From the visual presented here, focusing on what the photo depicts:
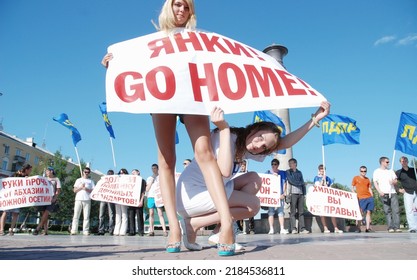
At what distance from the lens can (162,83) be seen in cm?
276

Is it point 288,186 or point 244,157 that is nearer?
point 244,157

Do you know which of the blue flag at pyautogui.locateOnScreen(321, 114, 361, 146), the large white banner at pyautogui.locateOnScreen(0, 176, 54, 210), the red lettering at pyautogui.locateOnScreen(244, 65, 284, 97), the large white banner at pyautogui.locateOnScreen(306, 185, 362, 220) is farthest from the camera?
the blue flag at pyautogui.locateOnScreen(321, 114, 361, 146)

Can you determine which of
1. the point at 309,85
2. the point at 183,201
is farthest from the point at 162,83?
the point at 309,85

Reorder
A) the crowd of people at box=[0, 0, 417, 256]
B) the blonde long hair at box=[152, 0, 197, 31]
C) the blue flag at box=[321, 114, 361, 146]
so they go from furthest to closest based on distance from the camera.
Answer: the blue flag at box=[321, 114, 361, 146] < the blonde long hair at box=[152, 0, 197, 31] < the crowd of people at box=[0, 0, 417, 256]

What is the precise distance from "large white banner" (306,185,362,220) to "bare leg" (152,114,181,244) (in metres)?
7.86

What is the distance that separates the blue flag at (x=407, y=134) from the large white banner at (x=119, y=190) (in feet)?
26.6

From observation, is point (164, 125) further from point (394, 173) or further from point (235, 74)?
point (394, 173)

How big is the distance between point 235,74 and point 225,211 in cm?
115

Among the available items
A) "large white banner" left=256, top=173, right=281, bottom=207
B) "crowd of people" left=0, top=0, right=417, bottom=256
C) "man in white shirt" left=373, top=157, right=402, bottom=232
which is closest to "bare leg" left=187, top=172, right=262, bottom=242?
"crowd of people" left=0, top=0, right=417, bottom=256

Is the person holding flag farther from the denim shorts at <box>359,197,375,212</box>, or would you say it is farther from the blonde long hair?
the denim shorts at <box>359,197,375,212</box>

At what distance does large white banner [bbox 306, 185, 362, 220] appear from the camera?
10000mm

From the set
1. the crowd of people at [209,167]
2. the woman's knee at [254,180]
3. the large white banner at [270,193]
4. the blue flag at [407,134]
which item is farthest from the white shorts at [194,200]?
the blue flag at [407,134]

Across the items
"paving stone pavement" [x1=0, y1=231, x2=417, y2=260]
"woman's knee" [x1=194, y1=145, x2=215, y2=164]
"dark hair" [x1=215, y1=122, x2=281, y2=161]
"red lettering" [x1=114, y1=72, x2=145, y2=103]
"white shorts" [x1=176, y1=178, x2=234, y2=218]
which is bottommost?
"paving stone pavement" [x1=0, y1=231, x2=417, y2=260]
